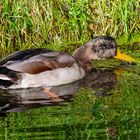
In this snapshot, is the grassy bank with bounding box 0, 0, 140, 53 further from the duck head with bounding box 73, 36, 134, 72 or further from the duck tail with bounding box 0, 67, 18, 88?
→ the duck tail with bounding box 0, 67, 18, 88


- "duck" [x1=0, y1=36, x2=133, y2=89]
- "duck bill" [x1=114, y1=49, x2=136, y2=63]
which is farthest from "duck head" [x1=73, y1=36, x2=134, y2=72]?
"duck" [x1=0, y1=36, x2=133, y2=89]

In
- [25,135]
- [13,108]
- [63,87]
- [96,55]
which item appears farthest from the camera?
[96,55]

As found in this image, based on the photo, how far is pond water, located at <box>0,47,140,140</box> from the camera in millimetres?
7051

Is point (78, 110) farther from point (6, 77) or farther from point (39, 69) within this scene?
point (39, 69)

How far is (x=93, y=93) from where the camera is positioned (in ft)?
29.1

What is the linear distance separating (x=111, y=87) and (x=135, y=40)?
7.86 ft

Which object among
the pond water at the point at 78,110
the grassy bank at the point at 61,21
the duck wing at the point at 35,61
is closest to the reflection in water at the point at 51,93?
the pond water at the point at 78,110

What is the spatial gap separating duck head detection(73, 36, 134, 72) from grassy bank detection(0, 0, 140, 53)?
1.65ft

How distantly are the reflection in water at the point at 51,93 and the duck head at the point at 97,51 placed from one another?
0.42 m

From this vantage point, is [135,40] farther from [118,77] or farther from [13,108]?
[13,108]

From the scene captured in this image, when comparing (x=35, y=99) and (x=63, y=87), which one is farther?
(x=63, y=87)

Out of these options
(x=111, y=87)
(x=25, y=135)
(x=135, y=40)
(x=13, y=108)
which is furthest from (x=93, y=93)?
(x=135, y=40)

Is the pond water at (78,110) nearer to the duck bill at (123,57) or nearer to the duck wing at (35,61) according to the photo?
the duck wing at (35,61)

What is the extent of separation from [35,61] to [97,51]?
145 cm
